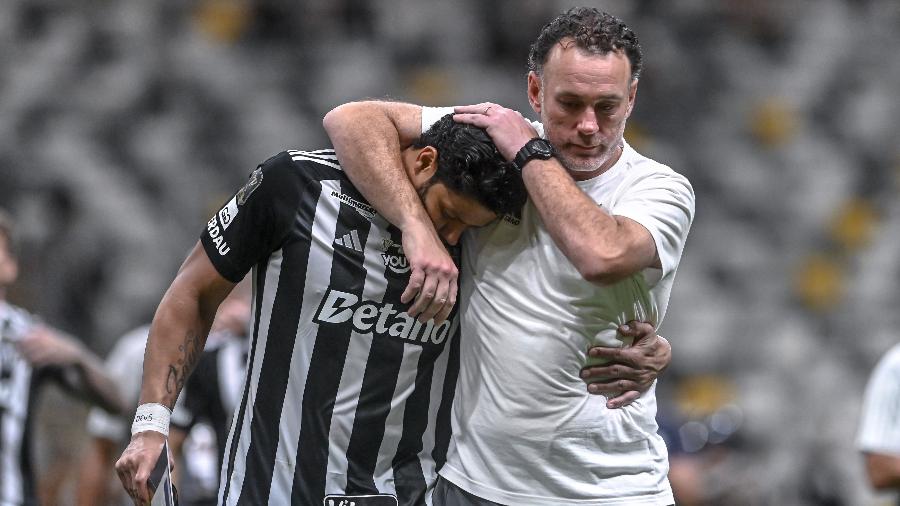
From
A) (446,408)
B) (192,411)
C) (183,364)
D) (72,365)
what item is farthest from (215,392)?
(446,408)

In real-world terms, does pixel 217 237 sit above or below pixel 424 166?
below

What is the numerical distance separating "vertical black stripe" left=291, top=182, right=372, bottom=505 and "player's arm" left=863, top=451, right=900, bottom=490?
2455 mm

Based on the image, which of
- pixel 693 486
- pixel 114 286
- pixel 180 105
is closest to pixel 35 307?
pixel 114 286

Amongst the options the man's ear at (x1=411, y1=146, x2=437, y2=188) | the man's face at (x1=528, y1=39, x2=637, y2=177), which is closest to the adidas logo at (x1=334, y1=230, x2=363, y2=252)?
the man's ear at (x1=411, y1=146, x2=437, y2=188)

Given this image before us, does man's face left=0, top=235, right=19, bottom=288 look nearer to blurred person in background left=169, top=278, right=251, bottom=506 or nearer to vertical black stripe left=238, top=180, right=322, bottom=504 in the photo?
blurred person in background left=169, top=278, right=251, bottom=506

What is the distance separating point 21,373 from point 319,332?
98.6 inches

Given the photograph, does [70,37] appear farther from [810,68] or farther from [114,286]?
[810,68]

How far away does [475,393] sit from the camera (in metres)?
4.08

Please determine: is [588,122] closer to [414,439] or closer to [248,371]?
[414,439]

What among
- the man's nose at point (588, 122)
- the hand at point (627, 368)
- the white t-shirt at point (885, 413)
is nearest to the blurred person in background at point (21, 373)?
the hand at point (627, 368)

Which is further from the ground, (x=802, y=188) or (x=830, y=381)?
(x=802, y=188)

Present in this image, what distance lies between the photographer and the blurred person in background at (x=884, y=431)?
17.9ft

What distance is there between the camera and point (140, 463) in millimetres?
3904

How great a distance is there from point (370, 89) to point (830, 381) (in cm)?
365
